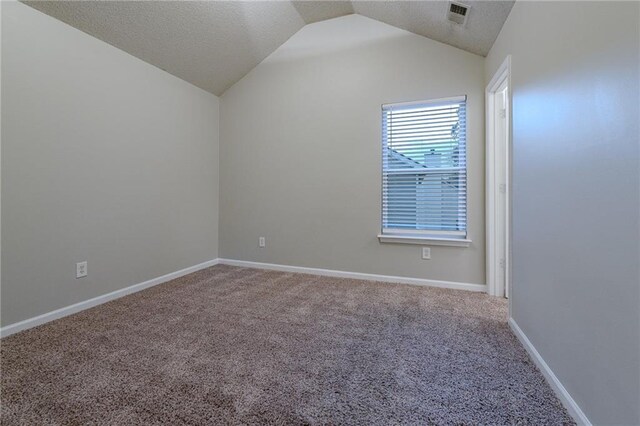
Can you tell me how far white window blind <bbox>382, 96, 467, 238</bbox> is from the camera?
9.92ft

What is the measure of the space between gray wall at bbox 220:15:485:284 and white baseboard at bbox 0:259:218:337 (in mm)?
862

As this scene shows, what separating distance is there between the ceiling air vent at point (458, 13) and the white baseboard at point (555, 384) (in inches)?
96.1

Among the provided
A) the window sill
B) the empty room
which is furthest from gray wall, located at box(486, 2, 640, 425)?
the window sill

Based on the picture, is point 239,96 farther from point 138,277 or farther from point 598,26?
point 598,26

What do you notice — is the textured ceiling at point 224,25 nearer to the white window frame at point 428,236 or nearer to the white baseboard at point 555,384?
the white window frame at point 428,236

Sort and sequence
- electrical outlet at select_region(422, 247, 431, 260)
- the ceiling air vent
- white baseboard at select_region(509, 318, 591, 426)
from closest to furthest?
white baseboard at select_region(509, 318, 591, 426) → the ceiling air vent → electrical outlet at select_region(422, 247, 431, 260)

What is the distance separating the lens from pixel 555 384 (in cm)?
144

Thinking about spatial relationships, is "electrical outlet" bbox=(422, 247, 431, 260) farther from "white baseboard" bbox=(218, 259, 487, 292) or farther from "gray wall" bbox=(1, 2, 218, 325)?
"gray wall" bbox=(1, 2, 218, 325)

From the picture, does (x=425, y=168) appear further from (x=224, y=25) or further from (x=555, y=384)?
(x=224, y=25)

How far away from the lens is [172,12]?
2.60m

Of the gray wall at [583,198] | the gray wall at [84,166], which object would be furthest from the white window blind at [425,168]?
the gray wall at [84,166]

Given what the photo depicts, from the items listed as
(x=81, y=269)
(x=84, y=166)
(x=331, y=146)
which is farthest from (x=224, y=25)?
(x=81, y=269)

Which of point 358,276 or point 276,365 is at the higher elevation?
point 358,276

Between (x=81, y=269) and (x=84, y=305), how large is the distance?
31cm
